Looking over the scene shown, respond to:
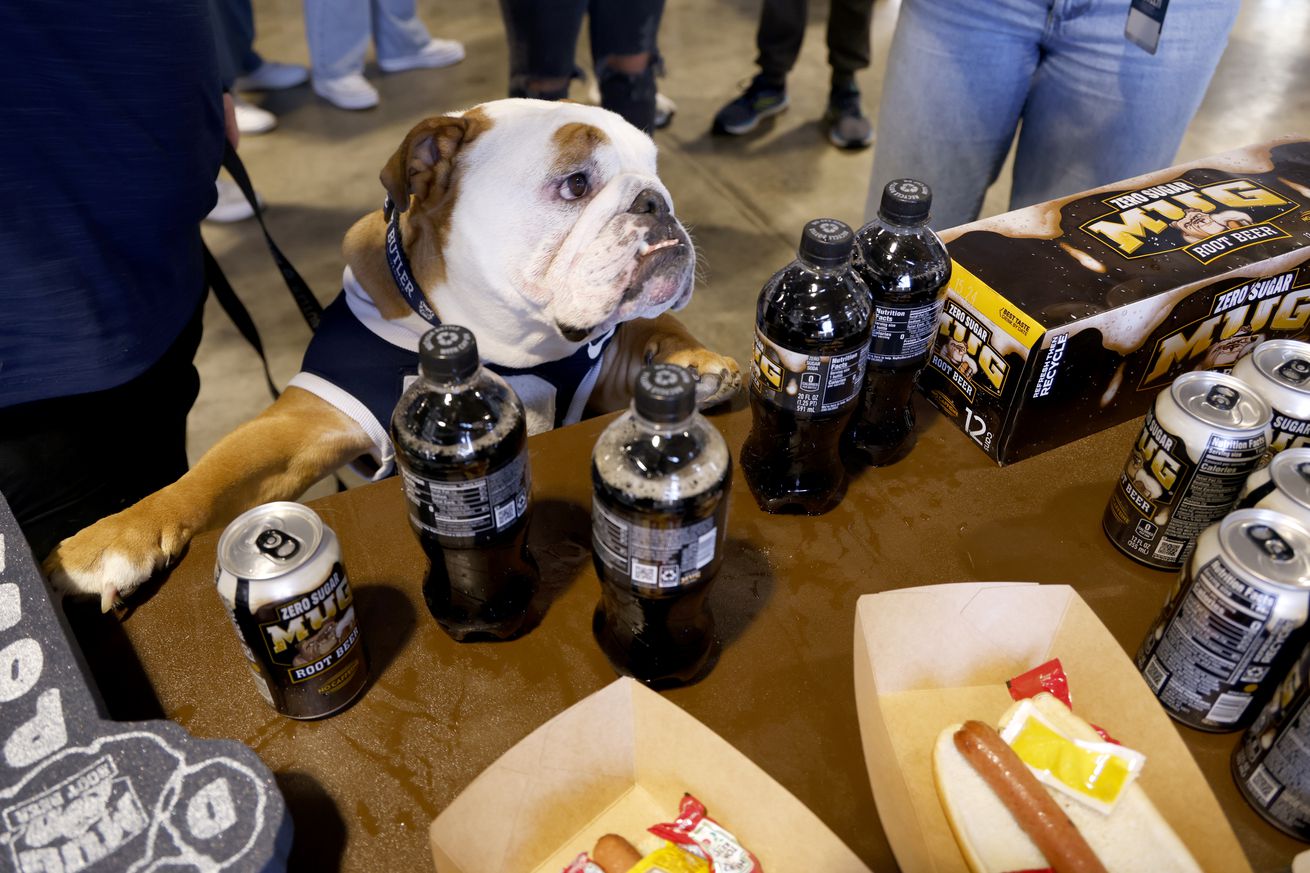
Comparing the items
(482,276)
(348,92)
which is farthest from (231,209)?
(482,276)

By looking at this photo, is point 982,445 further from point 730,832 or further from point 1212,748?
point 730,832

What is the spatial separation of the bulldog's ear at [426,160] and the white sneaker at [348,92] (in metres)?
3.23

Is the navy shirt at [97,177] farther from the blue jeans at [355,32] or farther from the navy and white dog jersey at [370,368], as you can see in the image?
the blue jeans at [355,32]

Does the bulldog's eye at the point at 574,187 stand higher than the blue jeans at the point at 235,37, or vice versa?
the bulldog's eye at the point at 574,187

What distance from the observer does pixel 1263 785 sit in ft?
3.00

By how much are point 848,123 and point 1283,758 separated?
3.59m

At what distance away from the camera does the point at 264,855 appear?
0.80m

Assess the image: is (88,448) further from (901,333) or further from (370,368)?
(901,333)

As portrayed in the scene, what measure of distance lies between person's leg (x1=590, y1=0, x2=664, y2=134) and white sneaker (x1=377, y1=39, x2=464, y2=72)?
195 centimetres

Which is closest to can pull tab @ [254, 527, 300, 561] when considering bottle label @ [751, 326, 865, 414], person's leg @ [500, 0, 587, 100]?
bottle label @ [751, 326, 865, 414]

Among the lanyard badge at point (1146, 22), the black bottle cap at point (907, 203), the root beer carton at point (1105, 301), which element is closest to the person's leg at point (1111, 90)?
the lanyard badge at point (1146, 22)

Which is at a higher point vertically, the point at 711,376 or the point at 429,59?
the point at 711,376

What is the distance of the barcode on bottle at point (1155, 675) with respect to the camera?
3.25 feet

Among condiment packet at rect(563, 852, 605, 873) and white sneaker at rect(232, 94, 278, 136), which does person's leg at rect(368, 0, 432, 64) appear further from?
condiment packet at rect(563, 852, 605, 873)
